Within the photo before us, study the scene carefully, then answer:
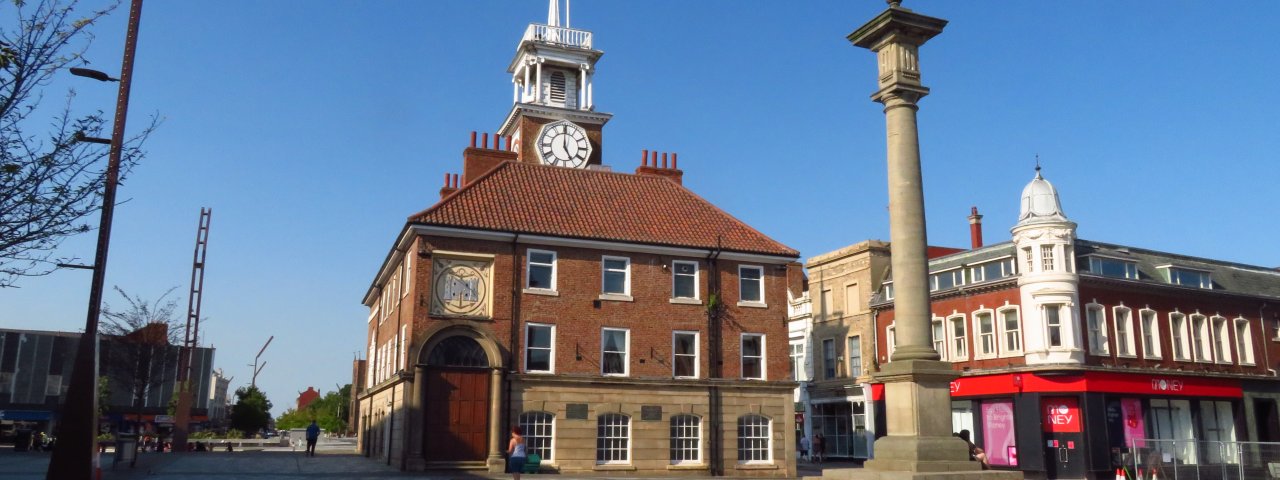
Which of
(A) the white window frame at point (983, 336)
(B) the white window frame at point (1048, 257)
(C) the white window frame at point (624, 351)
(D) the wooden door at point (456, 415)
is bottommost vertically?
(D) the wooden door at point (456, 415)

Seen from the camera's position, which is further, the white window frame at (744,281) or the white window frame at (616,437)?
the white window frame at (744,281)

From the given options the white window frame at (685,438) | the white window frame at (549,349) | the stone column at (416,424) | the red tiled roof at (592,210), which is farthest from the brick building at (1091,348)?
the stone column at (416,424)

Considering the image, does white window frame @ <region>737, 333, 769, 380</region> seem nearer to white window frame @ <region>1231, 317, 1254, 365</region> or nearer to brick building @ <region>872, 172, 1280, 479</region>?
brick building @ <region>872, 172, 1280, 479</region>

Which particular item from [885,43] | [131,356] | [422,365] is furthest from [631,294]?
[131,356]

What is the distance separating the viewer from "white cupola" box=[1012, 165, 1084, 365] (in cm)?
3681

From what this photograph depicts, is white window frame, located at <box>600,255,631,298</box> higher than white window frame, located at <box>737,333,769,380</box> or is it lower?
higher

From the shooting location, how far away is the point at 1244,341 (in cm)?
4259

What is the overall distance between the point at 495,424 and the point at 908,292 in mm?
15303

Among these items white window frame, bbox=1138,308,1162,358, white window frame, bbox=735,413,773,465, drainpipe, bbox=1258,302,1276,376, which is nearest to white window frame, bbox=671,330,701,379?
white window frame, bbox=735,413,773,465

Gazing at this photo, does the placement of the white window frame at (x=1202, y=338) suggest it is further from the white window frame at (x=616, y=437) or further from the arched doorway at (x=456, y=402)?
the arched doorway at (x=456, y=402)

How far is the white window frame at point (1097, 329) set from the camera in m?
37.5

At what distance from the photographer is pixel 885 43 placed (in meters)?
20.0

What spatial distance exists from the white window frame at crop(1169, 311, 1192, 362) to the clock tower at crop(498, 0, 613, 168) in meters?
26.1

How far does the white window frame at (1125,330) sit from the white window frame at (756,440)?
16047mm
